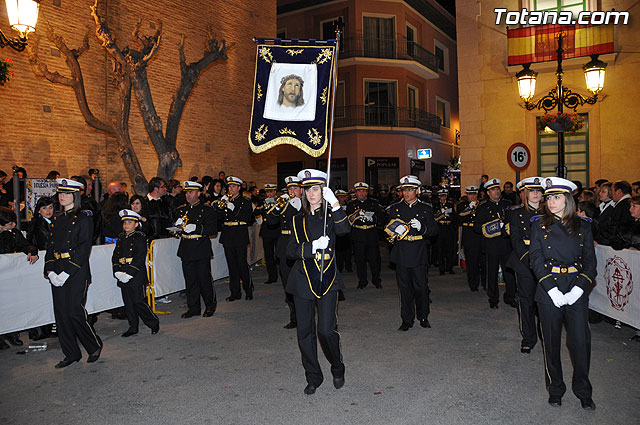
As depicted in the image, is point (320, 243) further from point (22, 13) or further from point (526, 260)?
point (22, 13)

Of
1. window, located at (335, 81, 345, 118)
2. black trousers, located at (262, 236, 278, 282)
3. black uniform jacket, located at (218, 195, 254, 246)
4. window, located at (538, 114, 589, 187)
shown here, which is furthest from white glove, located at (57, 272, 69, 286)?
window, located at (335, 81, 345, 118)

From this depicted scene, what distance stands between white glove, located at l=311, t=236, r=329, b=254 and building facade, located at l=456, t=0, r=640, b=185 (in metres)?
13.4

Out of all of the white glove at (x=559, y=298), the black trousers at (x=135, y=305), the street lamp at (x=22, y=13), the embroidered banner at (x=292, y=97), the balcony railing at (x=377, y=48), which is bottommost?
the black trousers at (x=135, y=305)

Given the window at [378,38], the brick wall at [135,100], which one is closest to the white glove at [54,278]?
the brick wall at [135,100]

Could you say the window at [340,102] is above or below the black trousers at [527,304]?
above

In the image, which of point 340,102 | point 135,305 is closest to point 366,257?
point 135,305

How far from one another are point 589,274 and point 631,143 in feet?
42.6

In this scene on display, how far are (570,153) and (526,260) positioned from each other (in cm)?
→ 1156

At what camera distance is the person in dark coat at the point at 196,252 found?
29.8 feet

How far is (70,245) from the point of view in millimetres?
6500

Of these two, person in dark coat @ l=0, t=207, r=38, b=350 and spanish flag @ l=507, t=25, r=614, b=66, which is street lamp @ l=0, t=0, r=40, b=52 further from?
spanish flag @ l=507, t=25, r=614, b=66

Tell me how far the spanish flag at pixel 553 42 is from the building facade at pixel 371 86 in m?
14.9

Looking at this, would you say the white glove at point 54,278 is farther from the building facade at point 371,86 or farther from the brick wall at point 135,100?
the building facade at point 371,86

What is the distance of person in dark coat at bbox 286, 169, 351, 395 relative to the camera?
219 inches
